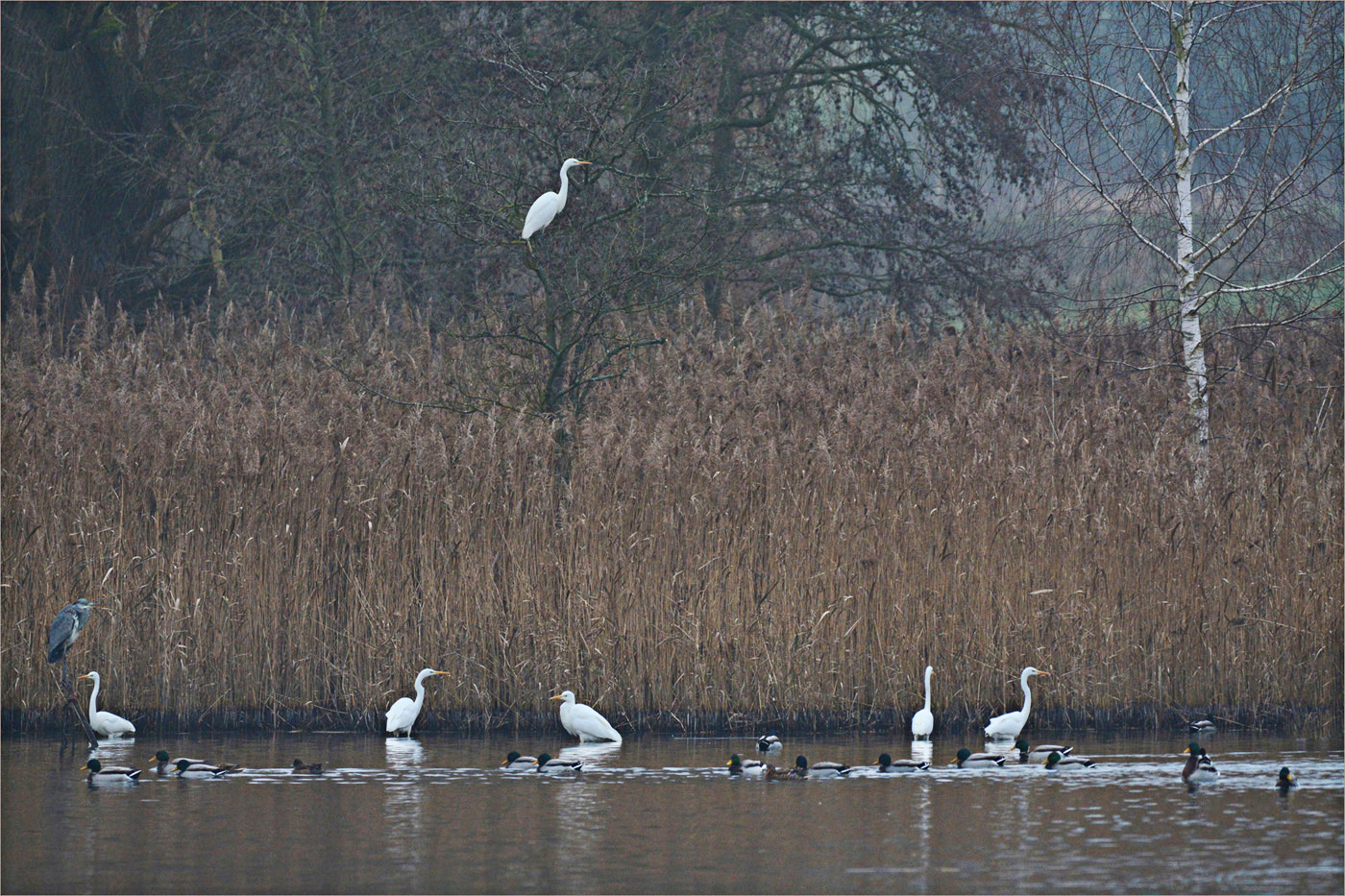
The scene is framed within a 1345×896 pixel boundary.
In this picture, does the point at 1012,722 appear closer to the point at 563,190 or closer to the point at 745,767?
the point at 745,767

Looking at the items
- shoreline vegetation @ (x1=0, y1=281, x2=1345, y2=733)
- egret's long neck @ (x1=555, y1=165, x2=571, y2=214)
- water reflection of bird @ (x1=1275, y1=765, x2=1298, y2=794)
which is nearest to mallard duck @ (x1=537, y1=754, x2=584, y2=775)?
shoreline vegetation @ (x1=0, y1=281, x2=1345, y2=733)

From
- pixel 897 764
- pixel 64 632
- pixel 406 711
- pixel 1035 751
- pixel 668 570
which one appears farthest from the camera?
pixel 668 570

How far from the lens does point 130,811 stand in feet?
24.9

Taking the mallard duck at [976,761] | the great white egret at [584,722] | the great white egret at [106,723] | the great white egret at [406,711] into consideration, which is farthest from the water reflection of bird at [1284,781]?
the great white egret at [106,723]

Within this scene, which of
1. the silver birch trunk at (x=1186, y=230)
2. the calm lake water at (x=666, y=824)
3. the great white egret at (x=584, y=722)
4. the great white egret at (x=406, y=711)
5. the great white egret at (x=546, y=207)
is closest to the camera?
the calm lake water at (x=666, y=824)

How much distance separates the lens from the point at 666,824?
723cm

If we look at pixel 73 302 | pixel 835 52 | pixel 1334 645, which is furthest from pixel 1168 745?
pixel 73 302

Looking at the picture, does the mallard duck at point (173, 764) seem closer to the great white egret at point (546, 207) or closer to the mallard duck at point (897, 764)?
the mallard duck at point (897, 764)

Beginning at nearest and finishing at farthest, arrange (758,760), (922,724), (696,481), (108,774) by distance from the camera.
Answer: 1. (108,774)
2. (758,760)
3. (922,724)
4. (696,481)

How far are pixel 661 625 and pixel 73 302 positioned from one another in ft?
39.8

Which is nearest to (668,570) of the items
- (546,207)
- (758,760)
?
(758,760)

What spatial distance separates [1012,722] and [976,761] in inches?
29.5

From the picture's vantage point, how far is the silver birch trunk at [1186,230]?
41.0 feet

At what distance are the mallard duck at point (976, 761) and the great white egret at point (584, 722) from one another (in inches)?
71.2
